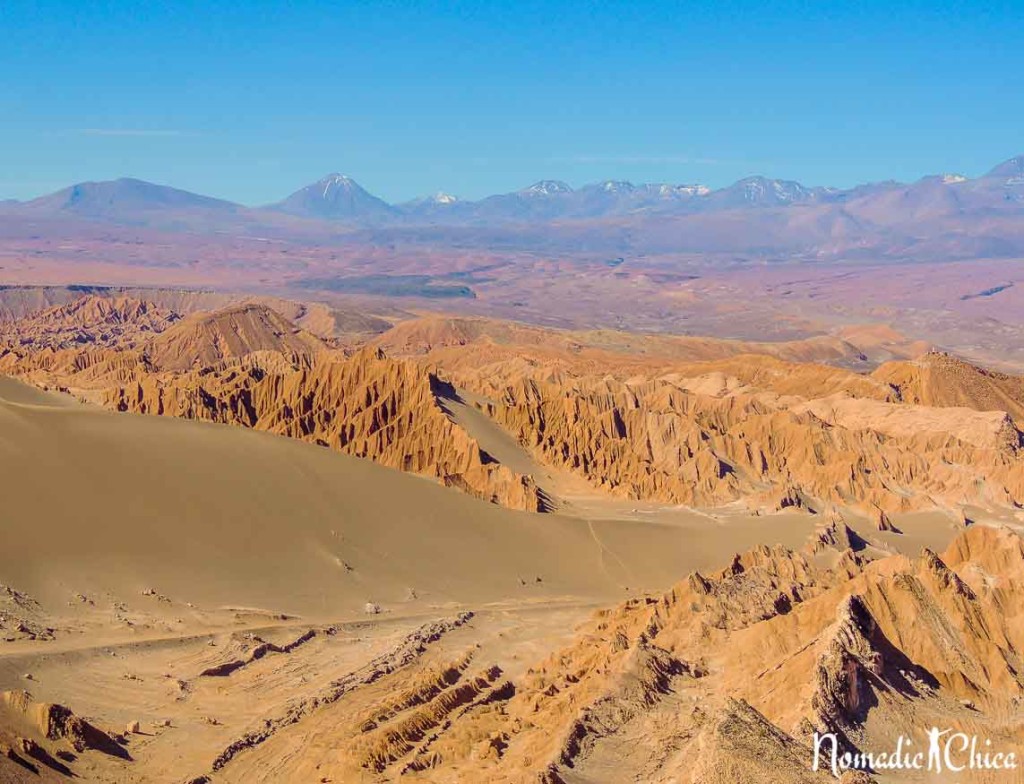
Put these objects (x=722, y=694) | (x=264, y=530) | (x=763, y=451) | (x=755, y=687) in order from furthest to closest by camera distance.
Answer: (x=763, y=451) < (x=264, y=530) < (x=755, y=687) < (x=722, y=694)

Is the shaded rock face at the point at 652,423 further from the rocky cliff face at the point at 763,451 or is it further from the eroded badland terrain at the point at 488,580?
the eroded badland terrain at the point at 488,580

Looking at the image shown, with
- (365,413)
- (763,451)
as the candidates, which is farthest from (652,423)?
(365,413)

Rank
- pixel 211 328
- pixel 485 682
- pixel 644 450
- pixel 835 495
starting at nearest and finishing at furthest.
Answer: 1. pixel 485 682
2. pixel 835 495
3. pixel 644 450
4. pixel 211 328

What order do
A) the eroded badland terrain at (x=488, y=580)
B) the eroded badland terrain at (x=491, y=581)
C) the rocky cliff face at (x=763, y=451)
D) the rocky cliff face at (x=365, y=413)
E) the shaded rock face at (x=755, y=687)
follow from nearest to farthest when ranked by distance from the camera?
the shaded rock face at (x=755, y=687), the eroded badland terrain at (x=491, y=581), the eroded badland terrain at (x=488, y=580), the rocky cliff face at (x=365, y=413), the rocky cliff face at (x=763, y=451)

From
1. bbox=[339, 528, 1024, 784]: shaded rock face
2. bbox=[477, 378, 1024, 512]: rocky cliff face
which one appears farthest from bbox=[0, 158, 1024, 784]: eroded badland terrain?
bbox=[477, 378, 1024, 512]: rocky cliff face

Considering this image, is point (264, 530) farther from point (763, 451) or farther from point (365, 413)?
point (763, 451)

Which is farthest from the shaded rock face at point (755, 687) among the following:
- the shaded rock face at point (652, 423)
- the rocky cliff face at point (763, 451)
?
the rocky cliff face at point (763, 451)

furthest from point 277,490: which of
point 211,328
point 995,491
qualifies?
point 211,328

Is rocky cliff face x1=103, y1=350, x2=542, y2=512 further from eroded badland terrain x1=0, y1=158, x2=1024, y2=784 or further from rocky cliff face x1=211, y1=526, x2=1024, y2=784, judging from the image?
rocky cliff face x1=211, y1=526, x2=1024, y2=784

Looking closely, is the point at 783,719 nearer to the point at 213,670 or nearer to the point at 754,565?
the point at 213,670

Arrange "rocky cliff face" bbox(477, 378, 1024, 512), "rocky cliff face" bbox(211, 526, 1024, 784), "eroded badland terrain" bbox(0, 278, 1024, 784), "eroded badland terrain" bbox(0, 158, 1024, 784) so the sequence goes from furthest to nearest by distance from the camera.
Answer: "rocky cliff face" bbox(477, 378, 1024, 512) → "eroded badland terrain" bbox(0, 278, 1024, 784) → "eroded badland terrain" bbox(0, 158, 1024, 784) → "rocky cliff face" bbox(211, 526, 1024, 784)

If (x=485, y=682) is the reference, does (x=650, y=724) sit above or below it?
above
